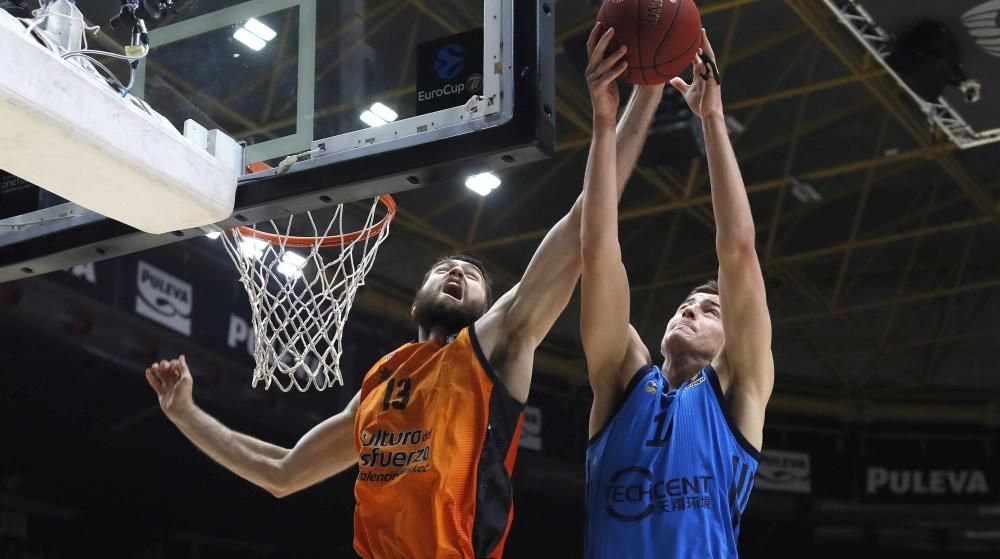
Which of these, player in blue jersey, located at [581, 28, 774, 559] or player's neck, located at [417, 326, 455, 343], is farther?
player's neck, located at [417, 326, 455, 343]

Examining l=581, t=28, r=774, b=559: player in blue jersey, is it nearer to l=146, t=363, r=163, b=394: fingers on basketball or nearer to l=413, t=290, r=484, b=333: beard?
l=413, t=290, r=484, b=333: beard

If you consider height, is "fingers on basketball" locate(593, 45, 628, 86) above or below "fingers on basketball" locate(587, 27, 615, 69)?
below

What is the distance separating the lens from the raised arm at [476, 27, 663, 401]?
3719 mm

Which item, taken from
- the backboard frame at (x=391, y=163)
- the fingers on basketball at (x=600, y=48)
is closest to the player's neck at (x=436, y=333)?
the backboard frame at (x=391, y=163)

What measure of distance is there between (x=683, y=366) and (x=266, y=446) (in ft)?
5.06

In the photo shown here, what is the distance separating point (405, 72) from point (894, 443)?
12.3 m

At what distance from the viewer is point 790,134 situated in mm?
11727

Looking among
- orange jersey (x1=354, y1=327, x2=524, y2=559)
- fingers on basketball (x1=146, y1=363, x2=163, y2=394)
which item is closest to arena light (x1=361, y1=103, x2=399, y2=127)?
orange jersey (x1=354, y1=327, x2=524, y2=559)

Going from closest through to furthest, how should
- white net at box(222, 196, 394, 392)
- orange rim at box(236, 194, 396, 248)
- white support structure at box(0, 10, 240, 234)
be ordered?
white support structure at box(0, 10, 240, 234) → white net at box(222, 196, 394, 392) → orange rim at box(236, 194, 396, 248)

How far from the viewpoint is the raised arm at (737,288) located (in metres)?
3.56

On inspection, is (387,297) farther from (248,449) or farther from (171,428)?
(248,449)

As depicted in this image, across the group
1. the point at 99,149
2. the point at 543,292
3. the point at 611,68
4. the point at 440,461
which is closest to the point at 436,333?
the point at 543,292

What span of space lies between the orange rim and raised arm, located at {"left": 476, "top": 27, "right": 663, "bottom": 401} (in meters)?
0.97

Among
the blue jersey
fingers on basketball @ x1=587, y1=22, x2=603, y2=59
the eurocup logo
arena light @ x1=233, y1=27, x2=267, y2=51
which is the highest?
arena light @ x1=233, y1=27, x2=267, y2=51
